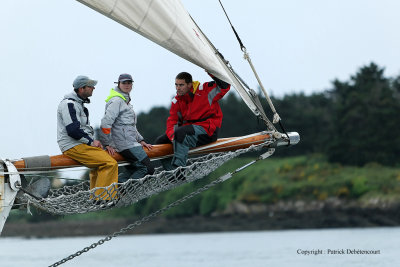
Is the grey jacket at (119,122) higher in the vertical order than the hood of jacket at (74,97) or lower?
lower

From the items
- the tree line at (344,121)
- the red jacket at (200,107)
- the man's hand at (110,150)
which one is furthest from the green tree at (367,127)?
the man's hand at (110,150)

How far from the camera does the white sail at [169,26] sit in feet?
30.5

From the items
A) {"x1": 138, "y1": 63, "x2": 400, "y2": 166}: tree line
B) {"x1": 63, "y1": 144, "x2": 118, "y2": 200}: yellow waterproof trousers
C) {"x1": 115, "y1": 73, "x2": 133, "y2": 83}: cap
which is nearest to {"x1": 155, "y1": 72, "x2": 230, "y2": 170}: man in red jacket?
{"x1": 115, "y1": 73, "x2": 133, "y2": 83}: cap

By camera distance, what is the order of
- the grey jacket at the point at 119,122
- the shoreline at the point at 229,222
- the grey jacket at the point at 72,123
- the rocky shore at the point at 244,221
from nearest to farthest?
the grey jacket at the point at 72,123 < the grey jacket at the point at 119,122 < the rocky shore at the point at 244,221 < the shoreline at the point at 229,222

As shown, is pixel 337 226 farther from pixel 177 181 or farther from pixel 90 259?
pixel 177 181

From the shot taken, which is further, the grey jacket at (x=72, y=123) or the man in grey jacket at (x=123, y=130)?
the man in grey jacket at (x=123, y=130)

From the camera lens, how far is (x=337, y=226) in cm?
4788

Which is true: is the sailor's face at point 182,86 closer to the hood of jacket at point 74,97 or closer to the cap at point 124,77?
the cap at point 124,77

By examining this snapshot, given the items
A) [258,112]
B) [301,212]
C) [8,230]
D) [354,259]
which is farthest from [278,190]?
[258,112]

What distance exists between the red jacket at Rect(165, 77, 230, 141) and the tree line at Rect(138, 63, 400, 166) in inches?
1627

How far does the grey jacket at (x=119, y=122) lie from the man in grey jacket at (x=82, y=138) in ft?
0.74

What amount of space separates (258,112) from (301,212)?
42014 millimetres

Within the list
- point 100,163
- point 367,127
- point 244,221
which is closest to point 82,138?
point 100,163

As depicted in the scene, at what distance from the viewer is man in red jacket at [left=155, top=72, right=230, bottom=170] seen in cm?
987
